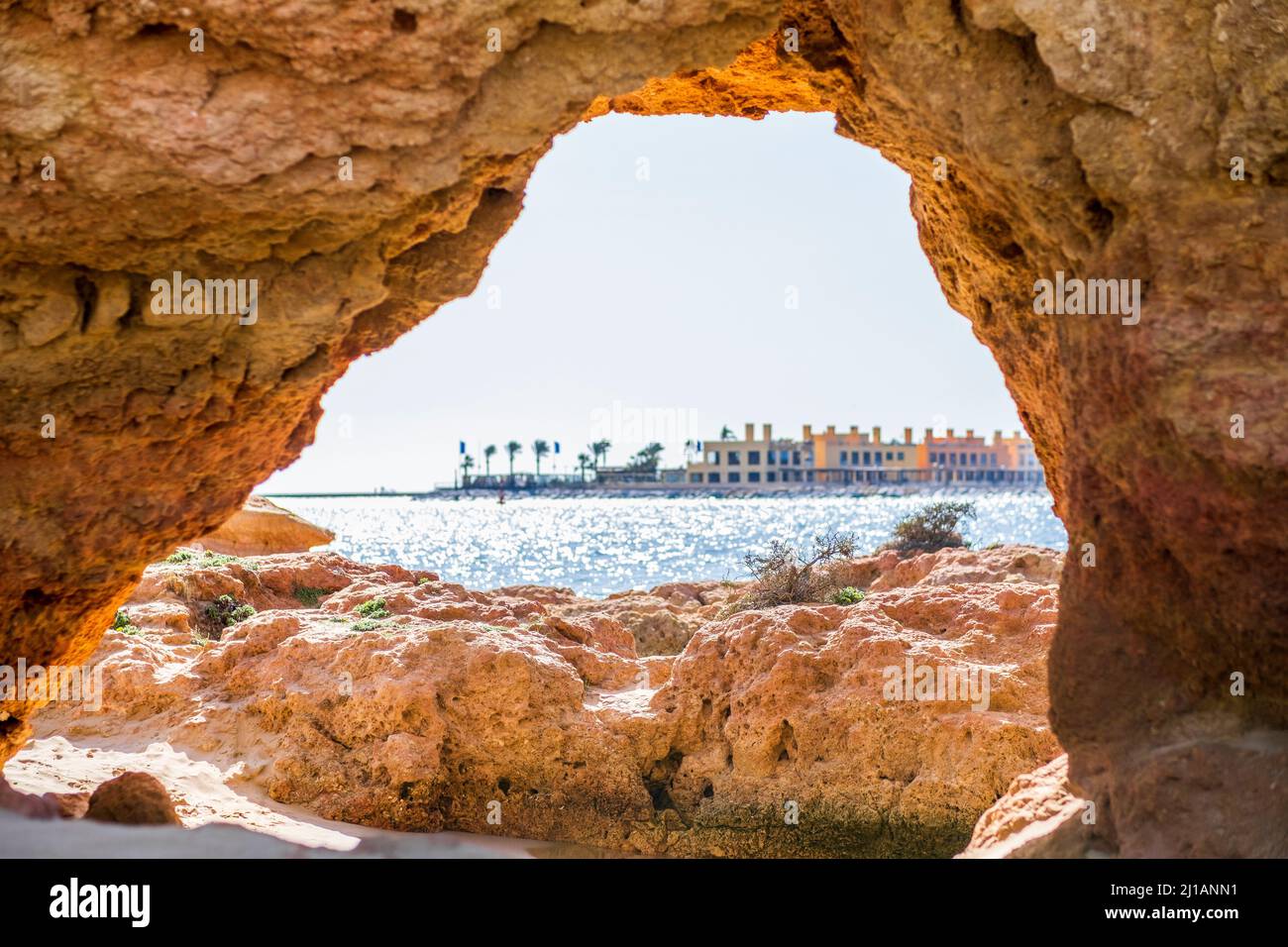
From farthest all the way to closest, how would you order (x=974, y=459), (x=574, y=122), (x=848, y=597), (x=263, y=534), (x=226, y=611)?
(x=974, y=459)
(x=263, y=534)
(x=226, y=611)
(x=848, y=597)
(x=574, y=122)

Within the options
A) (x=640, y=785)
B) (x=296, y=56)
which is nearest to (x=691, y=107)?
(x=296, y=56)

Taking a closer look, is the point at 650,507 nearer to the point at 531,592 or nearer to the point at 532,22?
the point at 531,592

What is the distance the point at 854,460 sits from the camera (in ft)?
447

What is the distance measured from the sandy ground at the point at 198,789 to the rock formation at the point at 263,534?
16307 mm

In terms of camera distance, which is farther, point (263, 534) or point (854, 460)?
point (854, 460)

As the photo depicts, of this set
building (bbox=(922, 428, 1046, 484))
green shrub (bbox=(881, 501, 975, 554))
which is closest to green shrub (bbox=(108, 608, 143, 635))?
green shrub (bbox=(881, 501, 975, 554))

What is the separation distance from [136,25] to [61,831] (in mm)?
4272

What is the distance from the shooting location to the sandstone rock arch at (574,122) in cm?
532

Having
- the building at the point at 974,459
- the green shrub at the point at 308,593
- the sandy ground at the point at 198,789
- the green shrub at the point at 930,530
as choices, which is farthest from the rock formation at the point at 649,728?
the building at the point at 974,459

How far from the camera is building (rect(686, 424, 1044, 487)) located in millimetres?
131875

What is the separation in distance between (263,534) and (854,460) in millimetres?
116076

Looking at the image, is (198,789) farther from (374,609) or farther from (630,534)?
(630,534)

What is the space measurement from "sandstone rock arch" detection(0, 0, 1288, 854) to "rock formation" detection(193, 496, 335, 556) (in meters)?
19.7

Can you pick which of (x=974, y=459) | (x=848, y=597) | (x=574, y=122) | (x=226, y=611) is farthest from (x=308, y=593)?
(x=974, y=459)
